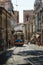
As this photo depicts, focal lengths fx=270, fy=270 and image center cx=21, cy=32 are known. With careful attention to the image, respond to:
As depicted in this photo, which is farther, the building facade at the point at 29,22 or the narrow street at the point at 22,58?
the building facade at the point at 29,22

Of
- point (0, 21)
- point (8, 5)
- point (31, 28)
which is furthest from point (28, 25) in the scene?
point (0, 21)

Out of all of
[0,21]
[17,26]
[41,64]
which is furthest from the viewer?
[17,26]

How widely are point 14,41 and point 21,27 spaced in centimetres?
3510

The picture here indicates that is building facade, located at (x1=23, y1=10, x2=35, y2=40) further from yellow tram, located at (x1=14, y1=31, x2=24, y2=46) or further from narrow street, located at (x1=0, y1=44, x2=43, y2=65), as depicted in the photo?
narrow street, located at (x1=0, y1=44, x2=43, y2=65)

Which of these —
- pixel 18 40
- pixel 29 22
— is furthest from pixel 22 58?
pixel 29 22

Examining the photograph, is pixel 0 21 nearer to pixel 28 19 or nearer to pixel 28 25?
pixel 28 25

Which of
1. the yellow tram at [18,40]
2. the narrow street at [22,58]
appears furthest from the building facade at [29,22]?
the narrow street at [22,58]

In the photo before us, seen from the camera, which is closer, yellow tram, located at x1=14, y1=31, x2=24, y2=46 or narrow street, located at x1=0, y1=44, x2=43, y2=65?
narrow street, located at x1=0, y1=44, x2=43, y2=65

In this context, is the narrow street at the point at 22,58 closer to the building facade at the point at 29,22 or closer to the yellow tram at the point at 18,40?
the yellow tram at the point at 18,40

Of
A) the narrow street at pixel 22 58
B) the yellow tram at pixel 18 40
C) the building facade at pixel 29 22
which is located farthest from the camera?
the building facade at pixel 29 22

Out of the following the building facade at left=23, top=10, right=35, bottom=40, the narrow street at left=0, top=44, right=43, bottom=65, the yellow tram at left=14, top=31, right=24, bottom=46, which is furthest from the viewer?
the building facade at left=23, top=10, right=35, bottom=40

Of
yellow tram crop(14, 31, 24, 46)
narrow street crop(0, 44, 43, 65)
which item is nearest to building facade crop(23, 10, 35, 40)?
yellow tram crop(14, 31, 24, 46)

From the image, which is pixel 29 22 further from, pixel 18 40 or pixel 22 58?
pixel 22 58

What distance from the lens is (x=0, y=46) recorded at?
48031mm
